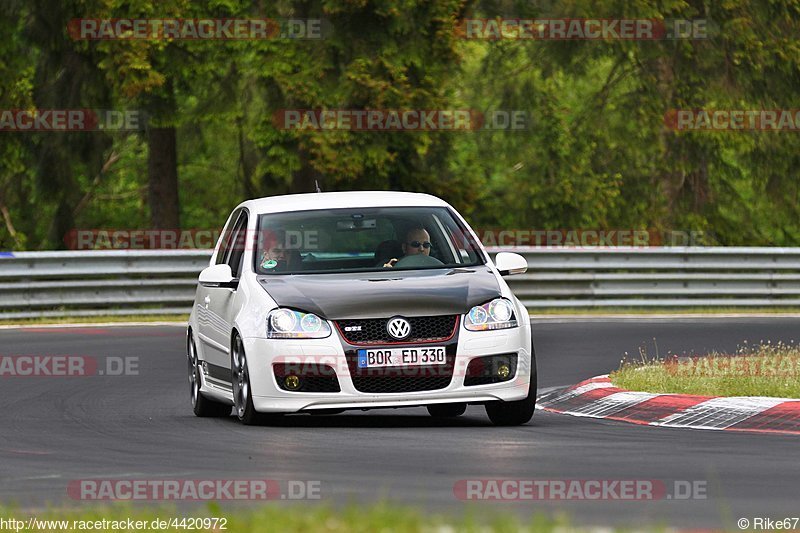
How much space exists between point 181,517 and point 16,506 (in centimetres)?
100

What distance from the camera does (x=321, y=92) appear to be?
3241 centimetres

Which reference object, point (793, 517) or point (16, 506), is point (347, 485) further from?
point (793, 517)

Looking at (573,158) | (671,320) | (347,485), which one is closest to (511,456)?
(347,485)

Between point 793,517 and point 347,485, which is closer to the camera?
point 793,517

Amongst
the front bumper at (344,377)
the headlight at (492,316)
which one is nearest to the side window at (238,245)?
the front bumper at (344,377)

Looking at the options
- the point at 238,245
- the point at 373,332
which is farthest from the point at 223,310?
the point at 373,332
